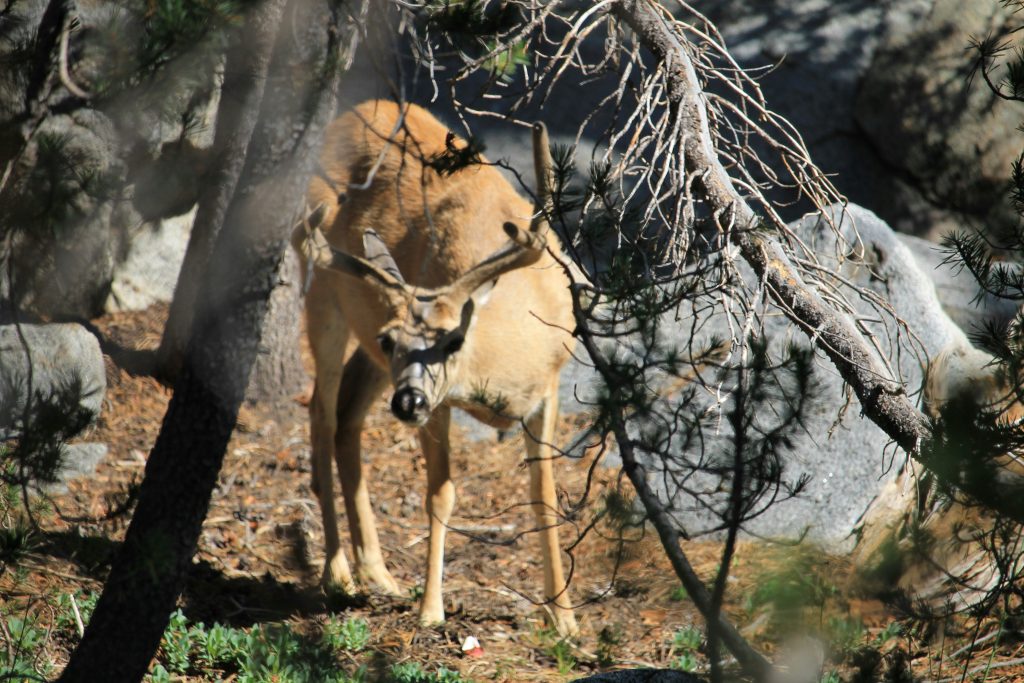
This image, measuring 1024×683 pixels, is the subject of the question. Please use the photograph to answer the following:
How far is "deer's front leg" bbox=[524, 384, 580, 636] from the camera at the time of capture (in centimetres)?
532

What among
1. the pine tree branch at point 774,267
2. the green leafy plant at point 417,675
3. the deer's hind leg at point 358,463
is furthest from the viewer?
the deer's hind leg at point 358,463

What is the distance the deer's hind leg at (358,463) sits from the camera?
237 inches

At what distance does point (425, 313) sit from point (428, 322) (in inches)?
2.2

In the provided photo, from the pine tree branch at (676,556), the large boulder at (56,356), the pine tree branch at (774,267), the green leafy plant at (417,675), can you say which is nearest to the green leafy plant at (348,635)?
the green leafy plant at (417,675)

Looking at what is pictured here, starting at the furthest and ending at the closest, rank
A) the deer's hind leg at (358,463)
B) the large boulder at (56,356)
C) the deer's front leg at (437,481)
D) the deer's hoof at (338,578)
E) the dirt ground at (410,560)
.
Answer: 1. the deer's hind leg at (358,463)
2. the large boulder at (56,356)
3. the deer's hoof at (338,578)
4. the deer's front leg at (437,481)
5. the dirt ground at (410,560)

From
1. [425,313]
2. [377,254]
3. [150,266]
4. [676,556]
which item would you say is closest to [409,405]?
[425,313]

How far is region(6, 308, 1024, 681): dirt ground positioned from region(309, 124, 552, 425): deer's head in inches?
38.3

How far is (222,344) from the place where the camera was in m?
3.34

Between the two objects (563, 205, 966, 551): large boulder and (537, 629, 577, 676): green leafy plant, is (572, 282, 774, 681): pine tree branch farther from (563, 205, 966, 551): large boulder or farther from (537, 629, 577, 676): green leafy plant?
(563, 205, 966, 551): large boulder

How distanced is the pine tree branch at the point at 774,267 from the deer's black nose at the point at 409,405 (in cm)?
202

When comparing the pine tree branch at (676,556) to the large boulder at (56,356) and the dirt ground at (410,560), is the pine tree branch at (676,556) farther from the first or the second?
the large boulder at (56,356)

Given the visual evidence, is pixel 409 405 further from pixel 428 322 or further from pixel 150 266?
pixel 150 266

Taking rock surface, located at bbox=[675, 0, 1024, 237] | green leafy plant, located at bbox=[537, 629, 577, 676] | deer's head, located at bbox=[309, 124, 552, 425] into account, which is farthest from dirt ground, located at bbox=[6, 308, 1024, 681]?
rock surface, located at bbox=[675, 0, 1024, 237]

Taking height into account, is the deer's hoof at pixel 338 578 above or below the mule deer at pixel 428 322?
below
